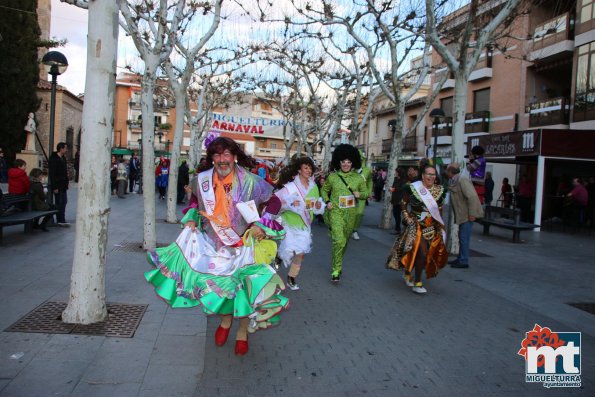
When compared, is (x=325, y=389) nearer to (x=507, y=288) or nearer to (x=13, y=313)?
(x=13, y=313)

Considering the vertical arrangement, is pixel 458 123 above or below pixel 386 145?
below

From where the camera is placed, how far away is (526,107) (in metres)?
25.5

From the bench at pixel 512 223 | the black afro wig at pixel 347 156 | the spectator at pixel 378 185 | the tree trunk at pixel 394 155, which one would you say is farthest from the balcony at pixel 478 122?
the black afro wig at pixel 347 156

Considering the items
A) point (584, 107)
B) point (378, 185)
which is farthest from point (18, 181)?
point (378, 185)

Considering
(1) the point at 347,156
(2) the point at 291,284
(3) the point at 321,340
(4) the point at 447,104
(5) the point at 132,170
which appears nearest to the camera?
(3) the point at 321,340

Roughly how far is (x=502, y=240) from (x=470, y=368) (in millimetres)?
10388

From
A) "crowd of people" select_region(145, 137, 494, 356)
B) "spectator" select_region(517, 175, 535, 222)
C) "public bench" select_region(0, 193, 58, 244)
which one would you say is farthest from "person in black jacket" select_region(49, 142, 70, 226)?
"spectator" select_region(517, 175, 535, 222)

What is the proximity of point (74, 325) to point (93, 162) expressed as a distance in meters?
1.50

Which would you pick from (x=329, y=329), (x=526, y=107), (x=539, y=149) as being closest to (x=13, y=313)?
(x=329, y=329)

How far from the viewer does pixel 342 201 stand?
7.66m

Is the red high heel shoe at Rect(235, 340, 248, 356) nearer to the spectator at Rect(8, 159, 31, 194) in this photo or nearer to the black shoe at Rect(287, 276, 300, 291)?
the black shoe at Rect(287, 276, 300, 291)

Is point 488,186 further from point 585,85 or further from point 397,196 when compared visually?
point 397,196

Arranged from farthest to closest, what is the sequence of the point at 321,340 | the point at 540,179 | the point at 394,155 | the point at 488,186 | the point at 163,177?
the point at 163,177 < the point at 488,186 < the point at 540,179 < the point at 394,155 < the point at 321,340

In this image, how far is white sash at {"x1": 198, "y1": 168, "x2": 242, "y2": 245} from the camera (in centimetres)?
450
